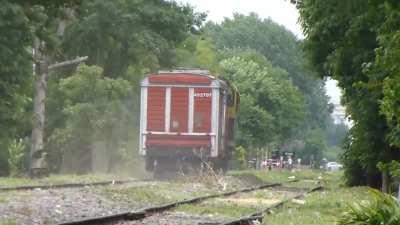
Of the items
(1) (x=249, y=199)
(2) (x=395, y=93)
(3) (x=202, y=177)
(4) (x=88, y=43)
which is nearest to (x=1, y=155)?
(4) (x=88, y=43)

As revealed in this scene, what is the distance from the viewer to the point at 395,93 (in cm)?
Result: 1335

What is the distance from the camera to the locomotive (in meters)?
37.8

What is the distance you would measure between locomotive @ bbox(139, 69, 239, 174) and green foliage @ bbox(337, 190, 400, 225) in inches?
981

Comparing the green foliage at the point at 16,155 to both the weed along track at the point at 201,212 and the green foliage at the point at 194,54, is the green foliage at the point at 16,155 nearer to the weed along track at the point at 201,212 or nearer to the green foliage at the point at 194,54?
the green foliage at the point at 194,54

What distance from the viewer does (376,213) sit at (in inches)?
479

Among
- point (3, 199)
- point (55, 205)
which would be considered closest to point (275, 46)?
point (3, 199)

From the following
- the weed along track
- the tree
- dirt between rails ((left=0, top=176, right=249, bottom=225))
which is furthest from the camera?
the tree

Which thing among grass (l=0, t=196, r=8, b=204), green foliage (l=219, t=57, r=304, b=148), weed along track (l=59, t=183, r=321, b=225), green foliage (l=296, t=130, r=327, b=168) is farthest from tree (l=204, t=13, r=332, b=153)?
grass (l=0, t=196, r=8, b=204)

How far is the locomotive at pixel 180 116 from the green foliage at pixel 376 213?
81.7ft

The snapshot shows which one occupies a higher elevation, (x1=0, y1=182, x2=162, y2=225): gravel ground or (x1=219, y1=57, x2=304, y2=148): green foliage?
(x1=219, y1=57, x2=304, y2=148): green foliage

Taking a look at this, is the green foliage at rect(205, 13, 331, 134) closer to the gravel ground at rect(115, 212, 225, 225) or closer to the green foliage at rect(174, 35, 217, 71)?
the green foliage at rect(174, 35, 217, 71)

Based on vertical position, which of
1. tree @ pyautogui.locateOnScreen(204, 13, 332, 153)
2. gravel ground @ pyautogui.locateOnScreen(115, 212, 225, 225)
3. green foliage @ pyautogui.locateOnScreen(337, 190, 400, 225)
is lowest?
gravel ground @ pyautogui.locateOnScreen(115, 212, 225, 225)

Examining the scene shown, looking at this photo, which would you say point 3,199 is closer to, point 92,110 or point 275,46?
point 92,110

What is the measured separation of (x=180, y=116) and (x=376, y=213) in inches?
1020
